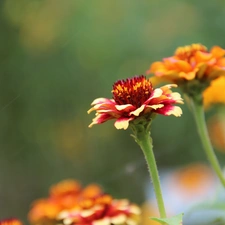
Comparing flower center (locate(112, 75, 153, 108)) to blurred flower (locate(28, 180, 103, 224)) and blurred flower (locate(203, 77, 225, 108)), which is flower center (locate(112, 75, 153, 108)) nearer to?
blurred flower (locate(28, 180, 103, 224))

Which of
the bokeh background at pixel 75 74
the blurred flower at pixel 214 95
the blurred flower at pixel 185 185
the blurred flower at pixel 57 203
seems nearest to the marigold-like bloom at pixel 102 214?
the blurred flower at pixel 57 203

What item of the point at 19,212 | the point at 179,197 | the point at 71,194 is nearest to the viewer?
the point at 71,194

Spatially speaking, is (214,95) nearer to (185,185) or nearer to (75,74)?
(185,185)

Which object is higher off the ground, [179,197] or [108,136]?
[108,136]

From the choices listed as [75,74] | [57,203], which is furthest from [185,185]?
[57,203]

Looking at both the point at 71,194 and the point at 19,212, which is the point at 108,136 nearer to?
the point at 19,212

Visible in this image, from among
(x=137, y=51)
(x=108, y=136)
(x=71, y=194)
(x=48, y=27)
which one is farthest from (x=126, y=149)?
(x=71, y=194)

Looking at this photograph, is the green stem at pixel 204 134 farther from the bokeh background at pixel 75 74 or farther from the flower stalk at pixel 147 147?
the bokeh background at pixel 75 74
